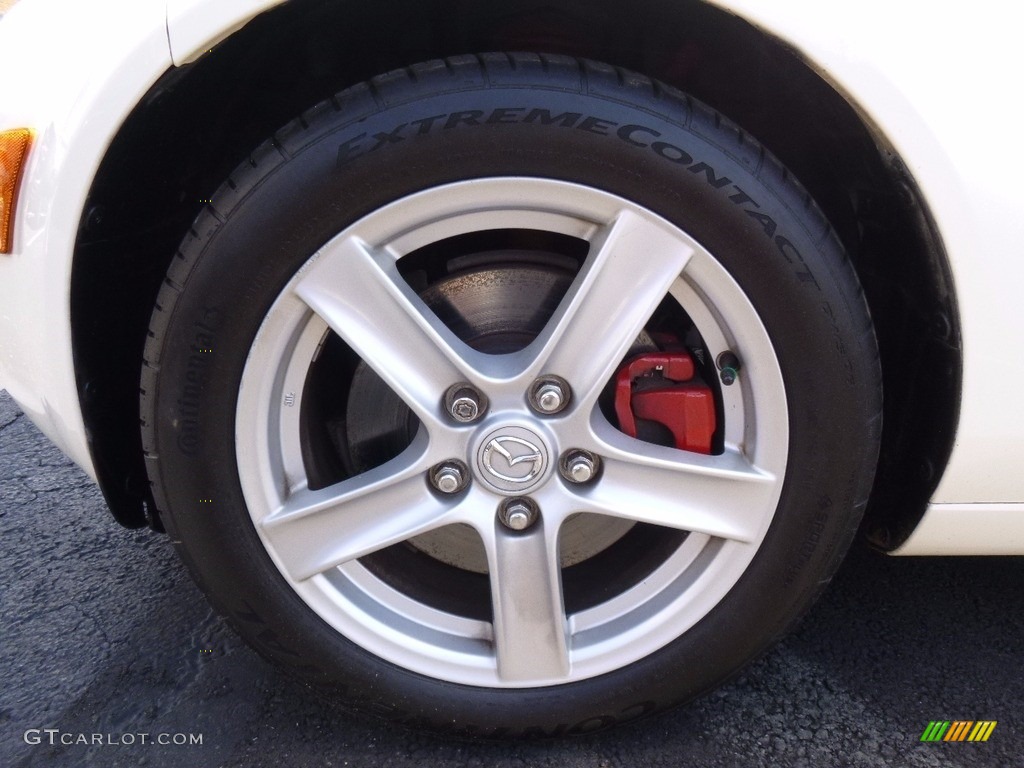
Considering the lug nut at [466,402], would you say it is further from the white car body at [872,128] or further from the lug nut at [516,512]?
the white car body at [872,128]

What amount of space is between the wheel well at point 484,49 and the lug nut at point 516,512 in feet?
1.96

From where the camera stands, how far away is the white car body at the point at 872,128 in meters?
1.00

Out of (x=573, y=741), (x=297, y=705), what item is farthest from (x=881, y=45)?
(x=297, y=705)

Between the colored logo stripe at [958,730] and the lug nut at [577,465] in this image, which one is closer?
the lug nut at [577,465]

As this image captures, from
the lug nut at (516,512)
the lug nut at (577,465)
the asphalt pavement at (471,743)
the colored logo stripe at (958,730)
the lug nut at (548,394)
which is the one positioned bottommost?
the colored logo stripe at (958,730)

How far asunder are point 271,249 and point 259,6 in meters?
0.30

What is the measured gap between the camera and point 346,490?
123 cm

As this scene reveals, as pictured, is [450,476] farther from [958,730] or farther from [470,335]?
[958,730]

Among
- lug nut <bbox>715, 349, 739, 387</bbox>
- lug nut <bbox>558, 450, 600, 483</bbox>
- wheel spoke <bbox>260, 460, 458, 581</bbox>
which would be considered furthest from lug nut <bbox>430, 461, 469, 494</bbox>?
lug nut <bbox>715, 349, 739, 387</bbox>

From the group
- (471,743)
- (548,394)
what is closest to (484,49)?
(548,394)

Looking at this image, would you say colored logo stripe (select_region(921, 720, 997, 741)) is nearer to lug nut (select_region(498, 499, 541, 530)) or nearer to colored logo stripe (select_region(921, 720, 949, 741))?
colored logo stripe (select_region(921, 720, 949, 741))

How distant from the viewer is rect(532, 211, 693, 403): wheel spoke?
1104mm

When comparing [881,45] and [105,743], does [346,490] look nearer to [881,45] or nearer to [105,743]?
[105,743]

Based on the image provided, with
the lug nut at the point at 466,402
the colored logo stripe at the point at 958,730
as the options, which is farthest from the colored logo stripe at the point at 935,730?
the lug nut at the point at 466,402
